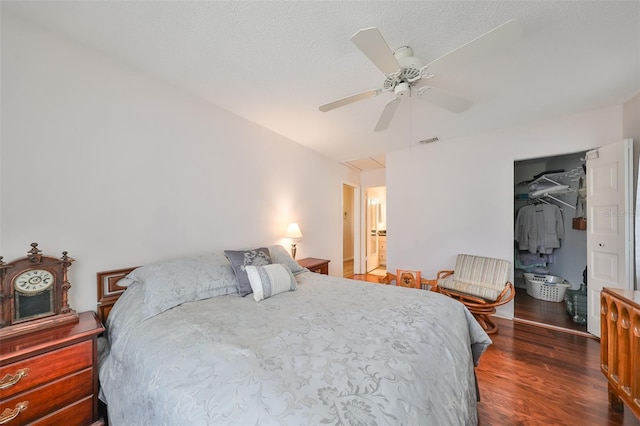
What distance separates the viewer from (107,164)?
5.87ft

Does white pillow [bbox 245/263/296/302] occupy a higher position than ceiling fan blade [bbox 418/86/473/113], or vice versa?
ceiling fan blade [bbox 418/86/473/113]

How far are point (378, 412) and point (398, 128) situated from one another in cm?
309

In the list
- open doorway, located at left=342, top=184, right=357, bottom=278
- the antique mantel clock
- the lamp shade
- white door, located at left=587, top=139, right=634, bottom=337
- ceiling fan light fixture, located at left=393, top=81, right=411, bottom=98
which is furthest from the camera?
open doorway, located at left=342, top=184, right=357, bottom=278

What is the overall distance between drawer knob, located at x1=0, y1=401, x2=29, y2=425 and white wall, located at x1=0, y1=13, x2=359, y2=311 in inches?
25.6

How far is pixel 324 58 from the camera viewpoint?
1792 millimetres

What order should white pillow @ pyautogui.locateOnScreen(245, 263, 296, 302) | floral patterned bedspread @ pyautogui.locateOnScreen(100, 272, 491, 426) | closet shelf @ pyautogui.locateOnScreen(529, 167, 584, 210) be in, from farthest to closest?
closet shelf @ pyautogui.locateOnScreen(529, 167, 584, 210) → white pillow @ pyautogui.locateOnScreen(245, 263, 296, 302) → floral patterned bedspread @ pyautogui.locateOnScreen(100, 272, 491, 426)

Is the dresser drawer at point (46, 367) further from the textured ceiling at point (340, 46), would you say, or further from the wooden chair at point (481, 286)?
the wooden chair at point (481, 286)

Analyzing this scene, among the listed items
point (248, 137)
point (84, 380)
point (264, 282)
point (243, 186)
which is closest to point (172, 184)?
point (243, 186)

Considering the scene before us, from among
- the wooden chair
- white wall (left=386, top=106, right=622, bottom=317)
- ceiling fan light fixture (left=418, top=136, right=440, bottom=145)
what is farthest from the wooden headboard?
ceiling fan light fixture (left=418, top=136, right=440, bottom=145)

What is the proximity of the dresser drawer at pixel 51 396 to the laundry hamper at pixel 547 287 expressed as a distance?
5.45 metres

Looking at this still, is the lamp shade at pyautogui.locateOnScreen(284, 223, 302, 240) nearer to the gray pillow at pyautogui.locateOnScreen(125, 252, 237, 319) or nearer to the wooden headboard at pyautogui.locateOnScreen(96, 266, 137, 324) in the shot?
the gray pillow at pyautogui.locateOnScreen(125, 252, 237, 319)

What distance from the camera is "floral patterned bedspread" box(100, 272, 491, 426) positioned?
77cm

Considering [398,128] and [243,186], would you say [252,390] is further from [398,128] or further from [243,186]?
[398,128]

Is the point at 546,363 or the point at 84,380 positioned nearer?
the point at 84,380
